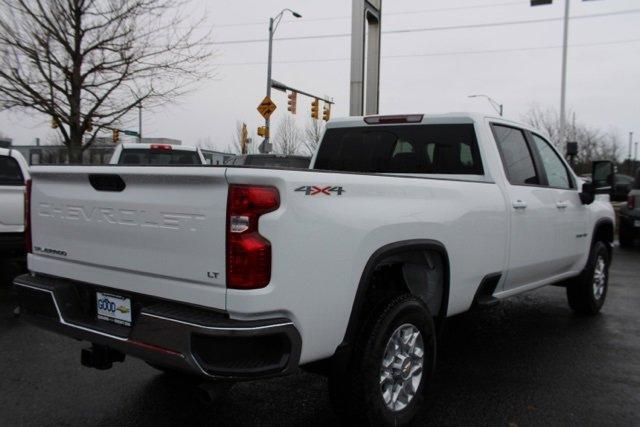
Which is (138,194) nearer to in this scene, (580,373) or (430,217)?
(430,217)

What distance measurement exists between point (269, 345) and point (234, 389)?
1593mm

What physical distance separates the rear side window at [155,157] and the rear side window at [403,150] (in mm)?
4898

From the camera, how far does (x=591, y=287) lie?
5.91 m

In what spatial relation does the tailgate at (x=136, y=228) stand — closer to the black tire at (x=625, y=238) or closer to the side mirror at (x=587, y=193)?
the side mirror at (x=587, y=193)

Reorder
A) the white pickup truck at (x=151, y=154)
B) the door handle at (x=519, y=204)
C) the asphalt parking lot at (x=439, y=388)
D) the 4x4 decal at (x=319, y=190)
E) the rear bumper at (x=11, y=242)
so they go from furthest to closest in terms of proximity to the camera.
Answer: the white pickup truck at (x=151, y=154) → the rear bumper at (x=11, y=242) → the door handle at (x=519, y=204) → the asphalt parking lot at (x=439, y=388) → the 4x4 decal at (x=319, y=190)

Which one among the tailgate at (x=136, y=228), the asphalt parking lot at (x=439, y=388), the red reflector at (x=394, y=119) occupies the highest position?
Answer: the red reflector at (x=394, y=119)

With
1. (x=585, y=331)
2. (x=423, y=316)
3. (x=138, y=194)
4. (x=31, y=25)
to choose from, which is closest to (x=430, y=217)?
(x=423, y=316)

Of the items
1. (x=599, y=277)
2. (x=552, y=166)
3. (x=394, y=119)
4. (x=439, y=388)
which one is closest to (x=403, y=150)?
(x=394, y=119)

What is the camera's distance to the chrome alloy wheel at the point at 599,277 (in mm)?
6052

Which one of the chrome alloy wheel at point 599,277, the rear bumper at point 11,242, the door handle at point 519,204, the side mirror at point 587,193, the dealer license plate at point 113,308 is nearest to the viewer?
the dealer license plate at point 113,308

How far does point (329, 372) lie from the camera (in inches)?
118

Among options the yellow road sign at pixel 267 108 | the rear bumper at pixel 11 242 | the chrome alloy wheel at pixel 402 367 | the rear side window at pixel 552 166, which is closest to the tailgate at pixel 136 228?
the chrome alloy wheel at pixel 402 367

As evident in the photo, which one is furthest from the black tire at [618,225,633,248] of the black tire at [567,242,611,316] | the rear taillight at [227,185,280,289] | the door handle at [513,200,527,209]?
the rear taillight at [227,185,280,289]

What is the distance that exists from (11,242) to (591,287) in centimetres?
639
